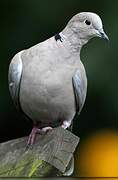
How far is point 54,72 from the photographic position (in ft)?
Result: 8.23

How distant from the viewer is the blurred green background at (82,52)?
155 inches

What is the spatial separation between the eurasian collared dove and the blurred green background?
1.22 metres

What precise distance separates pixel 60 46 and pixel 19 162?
0.80 m

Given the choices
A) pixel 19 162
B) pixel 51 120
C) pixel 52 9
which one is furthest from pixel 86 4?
pixel 19 162

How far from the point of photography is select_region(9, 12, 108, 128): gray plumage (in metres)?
2.52

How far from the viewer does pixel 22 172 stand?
5.91 ft

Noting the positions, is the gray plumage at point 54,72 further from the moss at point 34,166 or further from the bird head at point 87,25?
the moss at point 34,166

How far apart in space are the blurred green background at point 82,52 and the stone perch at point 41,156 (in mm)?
1864

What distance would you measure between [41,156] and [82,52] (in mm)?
2124

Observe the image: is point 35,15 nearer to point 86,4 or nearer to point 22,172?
point 86,4

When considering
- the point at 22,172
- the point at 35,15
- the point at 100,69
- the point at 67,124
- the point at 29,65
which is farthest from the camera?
the point at 35,15

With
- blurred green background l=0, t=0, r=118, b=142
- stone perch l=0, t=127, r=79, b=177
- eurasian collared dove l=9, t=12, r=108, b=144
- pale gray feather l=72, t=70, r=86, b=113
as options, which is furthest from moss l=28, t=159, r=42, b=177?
blurred green background l=0, t=0, r=118, b=142

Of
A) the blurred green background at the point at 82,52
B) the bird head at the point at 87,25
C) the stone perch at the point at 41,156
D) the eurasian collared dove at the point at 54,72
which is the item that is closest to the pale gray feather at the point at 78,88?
the eurasian collared dove at the point at 54,72

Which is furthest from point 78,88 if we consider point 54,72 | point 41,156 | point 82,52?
point 82,52
